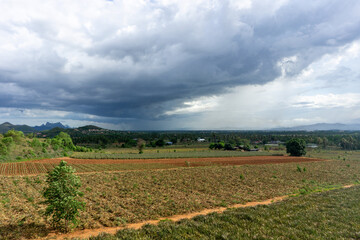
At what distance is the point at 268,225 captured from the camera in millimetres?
10812

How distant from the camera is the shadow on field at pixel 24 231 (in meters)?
10.1

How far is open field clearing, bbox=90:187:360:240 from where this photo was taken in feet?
31.3

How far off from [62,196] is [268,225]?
39.9 ft

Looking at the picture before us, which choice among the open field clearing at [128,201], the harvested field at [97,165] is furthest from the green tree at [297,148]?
the open field clearing at [128,201]

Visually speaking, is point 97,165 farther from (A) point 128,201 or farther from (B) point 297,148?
(B) point 297,148

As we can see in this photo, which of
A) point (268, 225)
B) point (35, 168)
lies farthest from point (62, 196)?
point (35, 168)

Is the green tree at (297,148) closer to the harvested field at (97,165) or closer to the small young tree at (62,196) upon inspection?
the harvested field at (97,165)

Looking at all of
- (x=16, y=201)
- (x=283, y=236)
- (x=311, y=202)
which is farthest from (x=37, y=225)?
(x=311, y=202)

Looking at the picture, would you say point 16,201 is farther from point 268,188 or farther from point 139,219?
point 268,188

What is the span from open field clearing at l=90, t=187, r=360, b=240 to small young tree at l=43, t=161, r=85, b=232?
7.59ft

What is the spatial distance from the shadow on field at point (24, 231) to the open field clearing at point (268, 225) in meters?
3.84

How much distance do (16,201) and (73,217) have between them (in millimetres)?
10678

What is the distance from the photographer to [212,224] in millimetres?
11031

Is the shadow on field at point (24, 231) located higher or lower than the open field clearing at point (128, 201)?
higher
